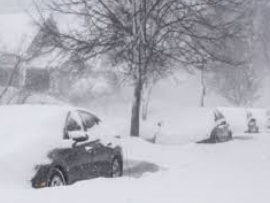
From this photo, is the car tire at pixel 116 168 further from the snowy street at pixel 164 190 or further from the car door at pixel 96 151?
the snowy street at pixel 164 190

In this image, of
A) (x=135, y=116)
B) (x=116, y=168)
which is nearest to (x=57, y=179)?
(x=116, y=168)

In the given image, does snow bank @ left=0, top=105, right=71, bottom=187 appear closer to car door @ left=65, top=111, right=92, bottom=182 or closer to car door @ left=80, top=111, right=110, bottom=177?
car door @ left=65, top=111, right=92, bottom=182

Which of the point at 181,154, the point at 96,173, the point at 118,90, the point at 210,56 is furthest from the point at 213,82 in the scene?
the point at 96,173

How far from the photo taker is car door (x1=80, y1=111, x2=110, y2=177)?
948 cm

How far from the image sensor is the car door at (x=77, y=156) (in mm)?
8609

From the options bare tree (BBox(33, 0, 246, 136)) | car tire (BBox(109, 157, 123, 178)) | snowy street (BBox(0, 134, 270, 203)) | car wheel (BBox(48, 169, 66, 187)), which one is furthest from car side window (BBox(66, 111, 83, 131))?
bare tree (BBox(33, 0, 246, 136))

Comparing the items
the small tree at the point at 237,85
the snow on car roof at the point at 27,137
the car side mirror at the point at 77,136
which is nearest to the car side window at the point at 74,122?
the snow on car roof at the point at 27,137

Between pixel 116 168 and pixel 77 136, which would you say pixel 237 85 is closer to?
pixel 116 168

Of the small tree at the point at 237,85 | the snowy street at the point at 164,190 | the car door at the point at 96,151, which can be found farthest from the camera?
the small tree at the point at 237,85

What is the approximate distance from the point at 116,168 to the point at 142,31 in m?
9.47

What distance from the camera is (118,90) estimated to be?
2067 inches

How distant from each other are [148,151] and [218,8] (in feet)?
22.2

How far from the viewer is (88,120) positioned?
9.77 meters

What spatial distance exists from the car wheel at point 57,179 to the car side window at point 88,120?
52.0 inches
